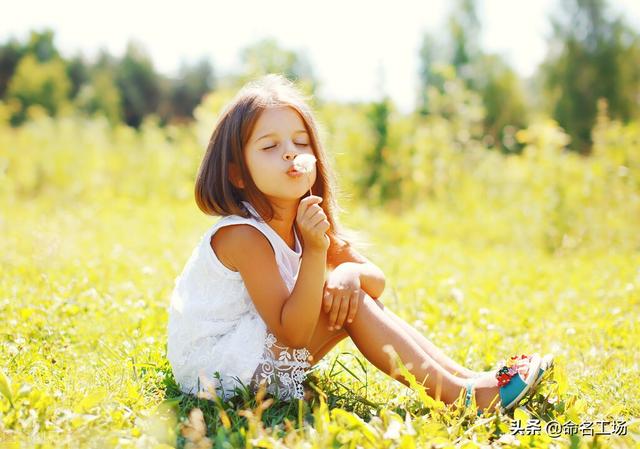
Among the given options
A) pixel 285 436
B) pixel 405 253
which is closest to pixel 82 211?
pixel 405 253

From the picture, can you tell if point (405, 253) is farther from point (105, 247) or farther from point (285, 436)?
point (285, 436)

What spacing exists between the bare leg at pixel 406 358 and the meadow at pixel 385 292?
0.08m

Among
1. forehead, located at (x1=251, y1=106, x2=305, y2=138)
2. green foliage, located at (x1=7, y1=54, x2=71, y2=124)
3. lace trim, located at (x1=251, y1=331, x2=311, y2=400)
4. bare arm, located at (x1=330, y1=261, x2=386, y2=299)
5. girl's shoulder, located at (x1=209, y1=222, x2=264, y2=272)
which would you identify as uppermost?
green foliage, located at (x1=7, y1=54, x2=71, y2=124)

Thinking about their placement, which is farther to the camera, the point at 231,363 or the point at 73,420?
the point at 231,363

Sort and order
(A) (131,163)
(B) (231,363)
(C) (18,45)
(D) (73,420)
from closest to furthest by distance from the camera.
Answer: (D) (73,420) → (B) (231,363) → (A) (131,163) → (C) (18,45)

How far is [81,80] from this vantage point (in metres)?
28.8

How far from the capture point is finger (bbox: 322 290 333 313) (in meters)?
2.07

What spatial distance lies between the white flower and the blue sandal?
890mm

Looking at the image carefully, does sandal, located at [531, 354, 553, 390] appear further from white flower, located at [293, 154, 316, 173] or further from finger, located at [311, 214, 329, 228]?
white flower, located at [293, 154, 316, 173]

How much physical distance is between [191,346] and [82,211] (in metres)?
5.25

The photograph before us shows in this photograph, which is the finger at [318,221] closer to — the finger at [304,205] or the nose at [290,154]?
the finger at [304,205]

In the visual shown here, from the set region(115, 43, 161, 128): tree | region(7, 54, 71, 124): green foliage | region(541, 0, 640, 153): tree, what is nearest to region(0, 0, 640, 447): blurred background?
region(7, 54, 71, 124): green foliage

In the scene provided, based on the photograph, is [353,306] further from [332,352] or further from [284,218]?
[332,352]

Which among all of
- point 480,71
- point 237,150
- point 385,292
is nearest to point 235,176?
point 237,150
